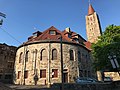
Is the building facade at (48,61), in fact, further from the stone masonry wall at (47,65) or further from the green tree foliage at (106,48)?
the green tree foliage at (106,48)

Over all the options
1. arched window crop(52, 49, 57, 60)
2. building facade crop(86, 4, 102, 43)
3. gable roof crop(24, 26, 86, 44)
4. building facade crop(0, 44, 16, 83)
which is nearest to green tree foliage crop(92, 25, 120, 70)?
gable roof crop(24, 26, 86, 44)

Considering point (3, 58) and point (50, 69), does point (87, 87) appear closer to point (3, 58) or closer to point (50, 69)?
point (50, 69)

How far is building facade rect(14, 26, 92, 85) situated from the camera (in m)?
26.1

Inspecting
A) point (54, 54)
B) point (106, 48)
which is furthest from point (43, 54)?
point (106, 48)

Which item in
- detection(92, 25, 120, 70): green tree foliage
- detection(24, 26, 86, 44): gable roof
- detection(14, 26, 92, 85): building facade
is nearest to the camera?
detection(92, 25, 120, 70): green tree foliage

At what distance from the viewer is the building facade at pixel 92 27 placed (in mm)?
59700

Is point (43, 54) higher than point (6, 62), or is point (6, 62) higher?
point (43, 54)

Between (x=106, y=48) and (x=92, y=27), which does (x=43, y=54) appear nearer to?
(x=106, y=48)

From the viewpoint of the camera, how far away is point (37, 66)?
2667cm

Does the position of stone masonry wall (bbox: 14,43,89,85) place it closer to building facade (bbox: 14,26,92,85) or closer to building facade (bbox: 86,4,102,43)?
building facade (bbox: 14,26,92,85)

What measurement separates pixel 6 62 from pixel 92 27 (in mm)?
40785

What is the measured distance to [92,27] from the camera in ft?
205

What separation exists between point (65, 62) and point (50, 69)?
324 cm

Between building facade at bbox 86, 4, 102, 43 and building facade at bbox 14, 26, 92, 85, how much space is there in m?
31.4
